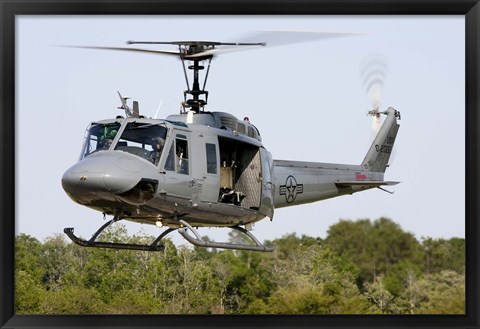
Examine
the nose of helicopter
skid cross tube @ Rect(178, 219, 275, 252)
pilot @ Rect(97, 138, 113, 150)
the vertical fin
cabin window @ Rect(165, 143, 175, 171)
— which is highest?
the vertical fin

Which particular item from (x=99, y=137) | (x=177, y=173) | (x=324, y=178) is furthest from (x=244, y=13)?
(x=324, y=178)

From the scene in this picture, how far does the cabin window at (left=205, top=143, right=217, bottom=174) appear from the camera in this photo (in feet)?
34.3

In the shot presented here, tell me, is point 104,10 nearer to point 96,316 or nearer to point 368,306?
point 96,316

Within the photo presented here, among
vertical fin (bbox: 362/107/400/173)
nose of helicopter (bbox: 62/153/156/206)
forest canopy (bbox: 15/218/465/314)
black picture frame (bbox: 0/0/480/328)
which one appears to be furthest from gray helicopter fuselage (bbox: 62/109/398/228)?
forest canopy (bbox: 15/218/465/314)

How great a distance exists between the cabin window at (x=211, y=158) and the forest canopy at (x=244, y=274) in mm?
7378

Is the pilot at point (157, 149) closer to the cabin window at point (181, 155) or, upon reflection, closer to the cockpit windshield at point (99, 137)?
the cabin window at point (181, 155)

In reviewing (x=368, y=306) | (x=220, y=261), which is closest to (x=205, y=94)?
(x=368, y=306)

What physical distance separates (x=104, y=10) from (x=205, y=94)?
5017 mm

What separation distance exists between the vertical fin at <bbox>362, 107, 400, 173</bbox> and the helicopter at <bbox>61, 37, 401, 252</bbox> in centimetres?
255

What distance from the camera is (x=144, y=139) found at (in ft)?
33.1

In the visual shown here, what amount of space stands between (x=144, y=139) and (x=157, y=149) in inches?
6.7

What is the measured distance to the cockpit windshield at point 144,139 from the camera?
9.98m

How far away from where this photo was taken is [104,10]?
6.38 metres

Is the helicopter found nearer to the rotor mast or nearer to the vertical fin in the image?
the rotor mast
